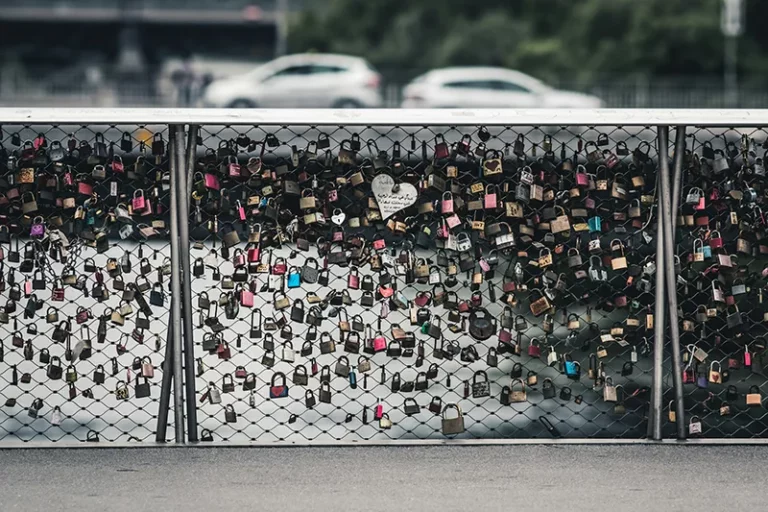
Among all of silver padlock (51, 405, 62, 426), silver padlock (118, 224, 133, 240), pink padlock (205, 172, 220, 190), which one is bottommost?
silver padlock (51, 405, 62, 426)

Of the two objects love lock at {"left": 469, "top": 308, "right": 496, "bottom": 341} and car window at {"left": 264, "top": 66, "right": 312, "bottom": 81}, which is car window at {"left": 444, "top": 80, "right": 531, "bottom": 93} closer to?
car window at {"left": 264, "top": 66, "right": 312, "bottom": 81}

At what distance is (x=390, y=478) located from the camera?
497cm

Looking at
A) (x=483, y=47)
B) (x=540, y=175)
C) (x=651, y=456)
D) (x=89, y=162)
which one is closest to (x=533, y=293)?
(x=540, y=175)

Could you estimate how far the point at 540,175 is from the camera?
538cm

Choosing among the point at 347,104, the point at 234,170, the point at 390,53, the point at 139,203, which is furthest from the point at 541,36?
the point at 139,203

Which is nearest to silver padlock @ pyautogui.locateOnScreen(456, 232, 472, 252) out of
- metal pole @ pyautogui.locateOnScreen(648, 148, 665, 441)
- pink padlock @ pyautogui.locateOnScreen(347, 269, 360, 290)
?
pink padlock @ pyautogui.locateOnScreen(347, 269, 360, 290)

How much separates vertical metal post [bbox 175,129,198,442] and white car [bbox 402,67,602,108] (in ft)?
79.6

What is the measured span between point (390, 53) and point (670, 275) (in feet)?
150

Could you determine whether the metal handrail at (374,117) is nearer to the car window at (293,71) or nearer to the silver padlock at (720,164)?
the silver padlock at (720,164)

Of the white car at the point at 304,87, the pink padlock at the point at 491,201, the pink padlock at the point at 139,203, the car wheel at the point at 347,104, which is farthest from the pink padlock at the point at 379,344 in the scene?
the car wheel at the point at 347,104

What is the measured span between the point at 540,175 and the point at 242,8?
52.9m

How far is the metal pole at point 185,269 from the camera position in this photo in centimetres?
516

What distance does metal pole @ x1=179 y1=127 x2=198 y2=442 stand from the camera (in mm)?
5164

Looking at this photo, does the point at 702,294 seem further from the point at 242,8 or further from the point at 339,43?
the point at 242,8
